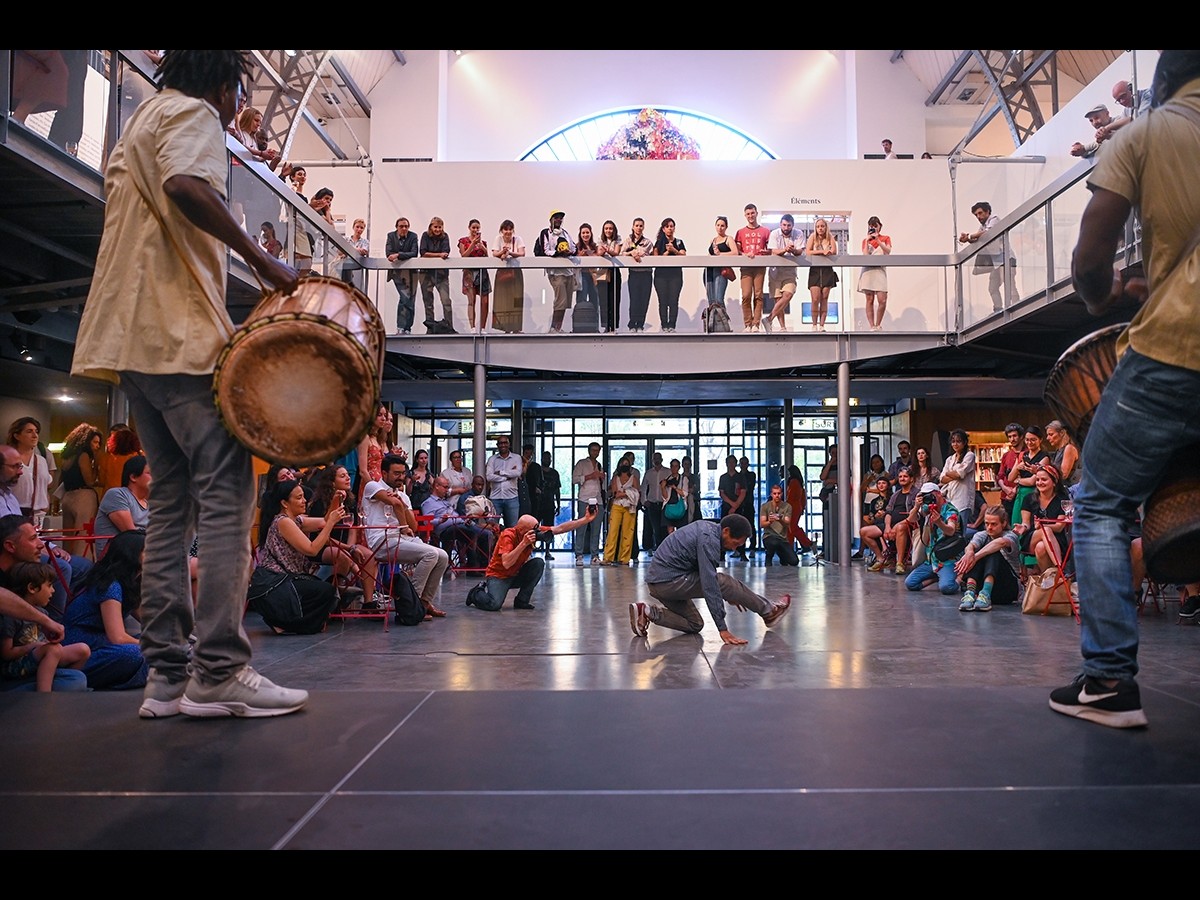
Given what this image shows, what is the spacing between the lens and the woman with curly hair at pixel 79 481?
658cm

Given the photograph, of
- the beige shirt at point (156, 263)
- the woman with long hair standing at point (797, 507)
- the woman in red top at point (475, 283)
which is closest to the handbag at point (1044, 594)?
the beige shirt at point (156, 263)

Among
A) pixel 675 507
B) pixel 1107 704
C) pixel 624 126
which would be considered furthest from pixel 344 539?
pixel 624 126

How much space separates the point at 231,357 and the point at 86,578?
2627 millimetres

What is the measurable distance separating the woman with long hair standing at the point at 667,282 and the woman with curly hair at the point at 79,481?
27.0ft

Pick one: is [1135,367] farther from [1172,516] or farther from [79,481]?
[79,481]

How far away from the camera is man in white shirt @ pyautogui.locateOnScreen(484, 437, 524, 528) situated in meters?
13.1

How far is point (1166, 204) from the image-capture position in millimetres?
2252

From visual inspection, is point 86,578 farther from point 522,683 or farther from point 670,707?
point 670,707

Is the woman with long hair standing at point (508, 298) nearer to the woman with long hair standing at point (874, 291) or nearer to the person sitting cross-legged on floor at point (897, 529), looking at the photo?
the woman with long hair standing at point (874, 291)

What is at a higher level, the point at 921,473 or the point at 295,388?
the point at 295,388

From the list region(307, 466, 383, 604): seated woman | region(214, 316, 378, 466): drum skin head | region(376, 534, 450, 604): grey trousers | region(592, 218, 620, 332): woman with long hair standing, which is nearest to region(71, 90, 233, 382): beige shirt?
region(214, 316, 378, 466): drum skin head

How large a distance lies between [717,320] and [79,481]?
8.91 meters

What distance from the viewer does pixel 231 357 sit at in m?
2.35

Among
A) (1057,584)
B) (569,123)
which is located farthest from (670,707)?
(569,123)
